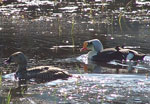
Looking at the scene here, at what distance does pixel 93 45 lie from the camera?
55.3 ft

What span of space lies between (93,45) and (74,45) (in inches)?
45.2

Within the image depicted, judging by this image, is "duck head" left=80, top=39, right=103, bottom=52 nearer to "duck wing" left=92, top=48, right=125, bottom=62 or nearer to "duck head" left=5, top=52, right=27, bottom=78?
"duck wing" left=92, top=48, right=125, bottom=62

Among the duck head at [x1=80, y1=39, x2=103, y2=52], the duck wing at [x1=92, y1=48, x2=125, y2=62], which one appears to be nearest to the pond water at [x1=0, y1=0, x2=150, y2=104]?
the duck wing at [x1=92, y1=48, x2=125, y2=62]

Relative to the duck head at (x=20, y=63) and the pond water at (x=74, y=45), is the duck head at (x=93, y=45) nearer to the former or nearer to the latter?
the pond water at (x=74, y=45)

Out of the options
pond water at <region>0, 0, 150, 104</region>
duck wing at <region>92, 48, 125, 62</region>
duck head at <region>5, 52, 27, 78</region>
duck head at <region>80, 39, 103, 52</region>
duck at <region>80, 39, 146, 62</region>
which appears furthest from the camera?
duck head at <region>80, 39, 103, 52</region>

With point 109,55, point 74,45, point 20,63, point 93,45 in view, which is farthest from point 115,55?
point 20,63

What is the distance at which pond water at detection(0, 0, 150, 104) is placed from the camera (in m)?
10.8

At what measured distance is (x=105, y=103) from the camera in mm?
10008

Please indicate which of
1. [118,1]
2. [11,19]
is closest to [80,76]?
[11,19]

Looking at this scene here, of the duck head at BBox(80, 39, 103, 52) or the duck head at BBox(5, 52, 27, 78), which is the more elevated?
the duck head at BBox(5, 52, 27, 78)

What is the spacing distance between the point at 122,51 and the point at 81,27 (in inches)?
232

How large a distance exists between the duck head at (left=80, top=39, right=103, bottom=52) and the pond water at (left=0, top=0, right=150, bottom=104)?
31 centimetres

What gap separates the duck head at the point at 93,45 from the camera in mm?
16719

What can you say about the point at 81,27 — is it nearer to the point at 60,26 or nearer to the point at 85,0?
the point at 60,26
